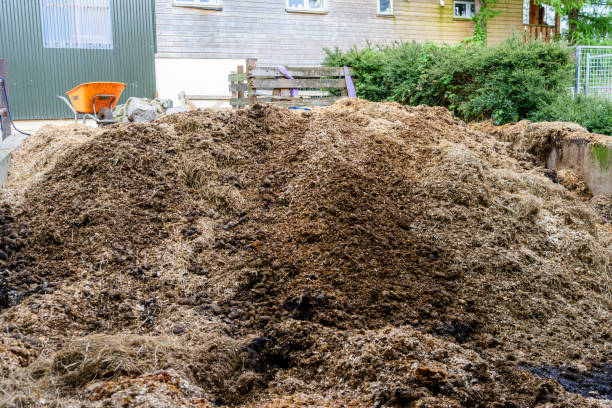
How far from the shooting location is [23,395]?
182cm

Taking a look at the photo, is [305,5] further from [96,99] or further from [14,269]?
[14,269]

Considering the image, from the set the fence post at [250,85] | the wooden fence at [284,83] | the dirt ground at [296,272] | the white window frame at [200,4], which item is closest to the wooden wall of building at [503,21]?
the white window frame at [200,4]

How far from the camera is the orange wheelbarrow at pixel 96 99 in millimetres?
7852

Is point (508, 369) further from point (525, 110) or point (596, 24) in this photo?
point (596, 24)

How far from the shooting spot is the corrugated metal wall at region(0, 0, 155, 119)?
12.6 metres

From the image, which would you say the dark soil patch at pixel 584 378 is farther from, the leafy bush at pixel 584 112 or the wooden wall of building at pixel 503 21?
the wooden wall of building at pixel 503 21

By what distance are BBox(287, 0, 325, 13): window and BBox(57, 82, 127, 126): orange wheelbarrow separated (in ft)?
27.8

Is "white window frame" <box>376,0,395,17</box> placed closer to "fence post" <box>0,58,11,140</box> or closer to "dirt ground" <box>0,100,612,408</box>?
"fence post" <box>0,58,11,140</box>

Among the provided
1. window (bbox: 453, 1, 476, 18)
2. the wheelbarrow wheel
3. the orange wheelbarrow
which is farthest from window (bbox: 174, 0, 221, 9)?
window (bbox: 453, 1, 476, 18)

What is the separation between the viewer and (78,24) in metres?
13.3

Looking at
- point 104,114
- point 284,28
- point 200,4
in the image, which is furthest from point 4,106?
point 284,28

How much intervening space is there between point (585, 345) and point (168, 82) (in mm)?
12942

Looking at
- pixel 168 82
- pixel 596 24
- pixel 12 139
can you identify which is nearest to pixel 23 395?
pixel 12 139

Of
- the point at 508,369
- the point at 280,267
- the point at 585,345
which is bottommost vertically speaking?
the point at 585,345
